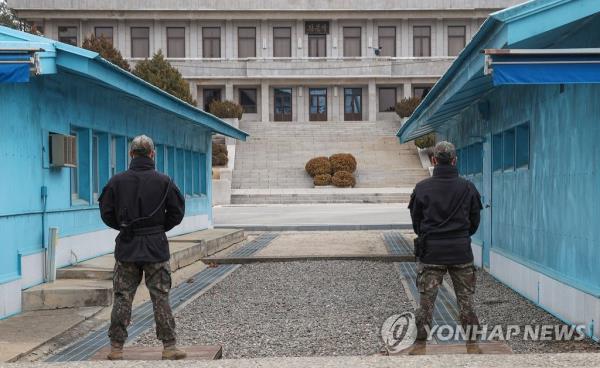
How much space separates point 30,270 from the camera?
32.3ft

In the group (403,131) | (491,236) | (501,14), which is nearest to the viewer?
(501,14)

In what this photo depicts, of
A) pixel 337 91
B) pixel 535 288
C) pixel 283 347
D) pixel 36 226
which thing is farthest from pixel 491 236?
pixel 337 91

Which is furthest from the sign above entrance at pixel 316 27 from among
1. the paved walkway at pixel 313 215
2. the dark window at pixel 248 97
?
the paved walkway at pixel 313 215

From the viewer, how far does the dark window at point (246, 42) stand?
59094mm

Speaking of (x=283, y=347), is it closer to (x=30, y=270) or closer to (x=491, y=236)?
(x=30, y=270)

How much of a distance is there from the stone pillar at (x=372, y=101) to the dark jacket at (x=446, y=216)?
169 ft

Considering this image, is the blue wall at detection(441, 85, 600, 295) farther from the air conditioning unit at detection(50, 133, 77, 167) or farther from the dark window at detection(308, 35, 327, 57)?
the dark window at detection(308, 35, 327, 57)

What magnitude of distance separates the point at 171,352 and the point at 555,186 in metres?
4.94

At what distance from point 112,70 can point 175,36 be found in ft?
162

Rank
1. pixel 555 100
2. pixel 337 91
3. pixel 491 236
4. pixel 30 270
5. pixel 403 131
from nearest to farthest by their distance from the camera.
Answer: pixel 555 100 < pixel 30 270 < pixel 491 236 < pixel 403 131 < pixel 337 91

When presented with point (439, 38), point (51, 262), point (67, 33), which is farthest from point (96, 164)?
point (439, 38)

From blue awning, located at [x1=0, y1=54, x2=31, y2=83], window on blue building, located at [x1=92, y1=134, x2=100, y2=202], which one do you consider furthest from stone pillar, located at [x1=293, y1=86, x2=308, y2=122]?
blue awning, located at [x1=0, y1=54, x2=31, y2=83]

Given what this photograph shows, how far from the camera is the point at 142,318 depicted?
9.66 meters

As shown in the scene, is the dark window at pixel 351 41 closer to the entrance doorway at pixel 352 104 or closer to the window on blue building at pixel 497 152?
the entrance doorway at pixel 352 104
